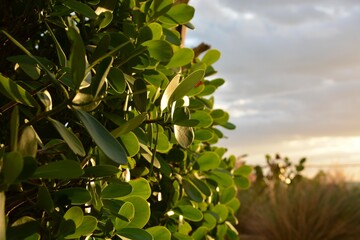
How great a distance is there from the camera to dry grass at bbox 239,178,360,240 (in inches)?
245

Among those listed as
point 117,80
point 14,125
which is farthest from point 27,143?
point 117,80

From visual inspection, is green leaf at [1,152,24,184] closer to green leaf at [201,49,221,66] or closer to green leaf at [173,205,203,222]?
green leaf at [173,205,203,222]

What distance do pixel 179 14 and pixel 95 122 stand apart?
0.85 meters

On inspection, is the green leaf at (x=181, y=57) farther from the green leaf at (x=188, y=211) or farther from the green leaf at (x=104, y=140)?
the green leaf at (x=104, y=140)

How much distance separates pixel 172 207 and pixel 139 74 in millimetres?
549

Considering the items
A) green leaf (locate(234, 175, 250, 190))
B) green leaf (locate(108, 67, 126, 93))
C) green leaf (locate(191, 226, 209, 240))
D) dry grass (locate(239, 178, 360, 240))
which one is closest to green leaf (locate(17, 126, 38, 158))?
green leaf (locate(108, 67, 126, 93))

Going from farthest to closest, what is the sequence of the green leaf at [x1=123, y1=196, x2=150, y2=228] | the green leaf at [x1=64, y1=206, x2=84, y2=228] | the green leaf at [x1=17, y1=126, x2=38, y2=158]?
the green leaf at [x1=123, y1=196, x2=150, y2=228]
the green leaf at [x1=64, y1=206, x2=84, y2=228]
the green leaf at [x1=17, y1=126, x2=38, y2=158]

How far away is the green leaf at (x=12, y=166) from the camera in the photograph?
0.90m

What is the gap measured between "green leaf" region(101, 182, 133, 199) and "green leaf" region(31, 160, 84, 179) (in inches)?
14.6

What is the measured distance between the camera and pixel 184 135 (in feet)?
4.74

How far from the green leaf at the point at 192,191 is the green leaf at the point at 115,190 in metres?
0.60

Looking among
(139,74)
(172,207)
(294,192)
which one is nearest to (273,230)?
(294,192)

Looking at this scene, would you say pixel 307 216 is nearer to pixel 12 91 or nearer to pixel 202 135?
pixel 202 135

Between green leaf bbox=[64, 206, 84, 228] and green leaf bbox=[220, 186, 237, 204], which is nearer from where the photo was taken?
green leaf bbox=[64, 206, 84, 228]
